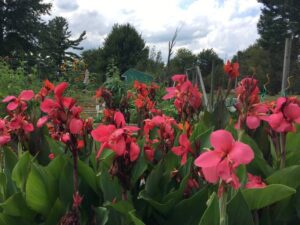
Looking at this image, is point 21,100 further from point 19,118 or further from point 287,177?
point 287,177

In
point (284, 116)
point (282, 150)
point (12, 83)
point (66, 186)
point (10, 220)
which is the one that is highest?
point (284, 116)

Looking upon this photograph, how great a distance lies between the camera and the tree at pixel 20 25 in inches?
1357

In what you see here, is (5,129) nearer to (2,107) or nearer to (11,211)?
(11,211)

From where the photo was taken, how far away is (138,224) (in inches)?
40.6

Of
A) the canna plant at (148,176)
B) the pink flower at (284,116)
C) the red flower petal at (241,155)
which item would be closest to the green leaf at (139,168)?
the canna plant at (148,176)

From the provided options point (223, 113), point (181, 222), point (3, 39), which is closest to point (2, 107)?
point (223, 113)

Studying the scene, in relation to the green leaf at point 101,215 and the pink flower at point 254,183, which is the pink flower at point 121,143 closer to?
the green leaf at point 101,215

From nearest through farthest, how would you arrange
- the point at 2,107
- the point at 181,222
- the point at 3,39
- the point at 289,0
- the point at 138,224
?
the point at 138,224 → the point at 181,222 → the point at 2,107 → the point at 3,39 → the point at 289,0

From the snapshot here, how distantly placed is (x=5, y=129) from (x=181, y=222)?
70cm

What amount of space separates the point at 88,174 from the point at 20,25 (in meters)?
35.5

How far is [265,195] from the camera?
107cm

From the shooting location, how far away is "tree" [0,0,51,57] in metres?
34.5

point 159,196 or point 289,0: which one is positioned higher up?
point 289,0

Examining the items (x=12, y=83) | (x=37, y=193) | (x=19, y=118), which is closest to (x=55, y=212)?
(x=37, y=193)
